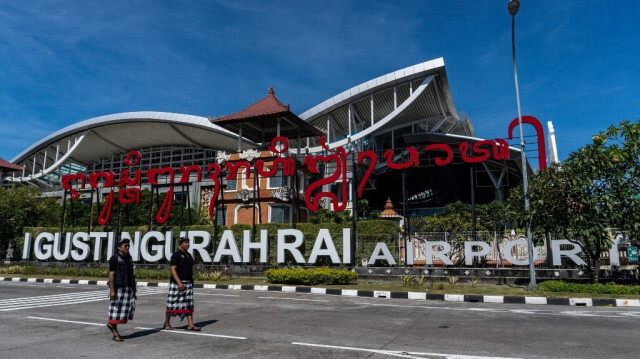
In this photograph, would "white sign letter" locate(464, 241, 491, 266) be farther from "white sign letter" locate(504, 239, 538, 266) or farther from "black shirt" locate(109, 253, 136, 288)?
"black shirt" locate(109, 253, 136, 288)

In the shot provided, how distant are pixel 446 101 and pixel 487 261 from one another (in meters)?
31.5

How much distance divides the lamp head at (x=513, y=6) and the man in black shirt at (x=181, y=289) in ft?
46.5

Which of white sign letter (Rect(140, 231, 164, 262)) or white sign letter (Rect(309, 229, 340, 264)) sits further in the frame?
white sign letter (Rect(140, 231, 164, 262))

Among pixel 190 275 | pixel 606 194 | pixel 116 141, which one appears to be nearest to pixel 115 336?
pixel 190 275

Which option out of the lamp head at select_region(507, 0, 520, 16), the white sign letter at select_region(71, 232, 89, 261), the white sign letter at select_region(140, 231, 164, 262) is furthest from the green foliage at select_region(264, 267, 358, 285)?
the white sign letter at select_region(71, 232, 89, 261)

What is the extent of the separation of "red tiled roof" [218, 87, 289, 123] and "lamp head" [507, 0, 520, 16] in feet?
65.1

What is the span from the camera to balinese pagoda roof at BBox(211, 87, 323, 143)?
3472cm

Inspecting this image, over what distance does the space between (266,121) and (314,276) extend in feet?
68.4

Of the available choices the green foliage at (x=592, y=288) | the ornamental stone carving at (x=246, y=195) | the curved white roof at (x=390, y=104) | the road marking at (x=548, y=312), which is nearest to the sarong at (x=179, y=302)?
the road marking at (x=548, y=312)

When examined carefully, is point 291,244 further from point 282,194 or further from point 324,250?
point 282,194

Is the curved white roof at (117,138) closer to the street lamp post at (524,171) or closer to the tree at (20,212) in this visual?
the tree at (20,212)

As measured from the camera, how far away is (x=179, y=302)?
8289 millimetres

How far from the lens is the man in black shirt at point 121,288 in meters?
7.50

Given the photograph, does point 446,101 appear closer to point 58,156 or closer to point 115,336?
point 115,336
